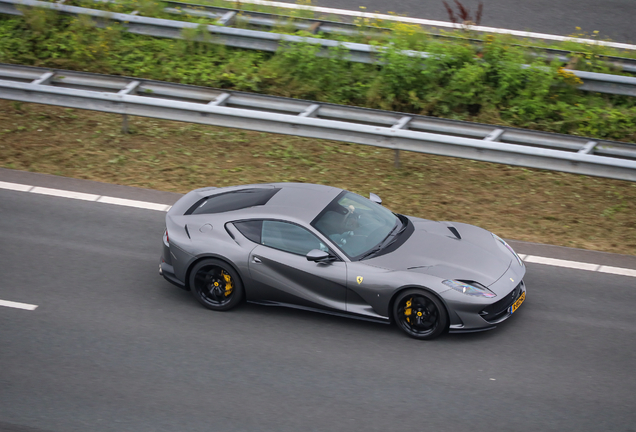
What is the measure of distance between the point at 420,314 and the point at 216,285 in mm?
2337

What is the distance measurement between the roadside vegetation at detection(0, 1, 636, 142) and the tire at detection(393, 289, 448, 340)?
6388mm

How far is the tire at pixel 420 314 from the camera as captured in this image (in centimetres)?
754

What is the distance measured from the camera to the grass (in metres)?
10.7

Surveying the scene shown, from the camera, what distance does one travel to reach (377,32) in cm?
1464

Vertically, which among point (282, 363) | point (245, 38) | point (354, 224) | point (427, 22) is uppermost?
point (427, 22)

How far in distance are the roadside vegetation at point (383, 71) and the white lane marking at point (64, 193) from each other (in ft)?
12.8

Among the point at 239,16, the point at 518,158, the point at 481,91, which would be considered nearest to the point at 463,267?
the point at 518,158

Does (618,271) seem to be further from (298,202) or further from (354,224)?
(298,202)

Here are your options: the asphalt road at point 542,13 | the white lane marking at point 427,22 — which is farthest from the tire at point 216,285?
the asphalt road at point 542,13

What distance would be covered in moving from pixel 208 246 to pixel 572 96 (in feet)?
26.5

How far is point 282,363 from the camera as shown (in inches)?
292

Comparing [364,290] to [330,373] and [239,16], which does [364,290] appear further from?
[239,16]

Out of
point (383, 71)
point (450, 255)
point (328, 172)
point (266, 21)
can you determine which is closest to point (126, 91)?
point (328, 172)

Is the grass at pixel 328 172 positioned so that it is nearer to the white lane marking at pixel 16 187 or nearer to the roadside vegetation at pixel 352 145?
the roadside vegetation at pixel 352 145
